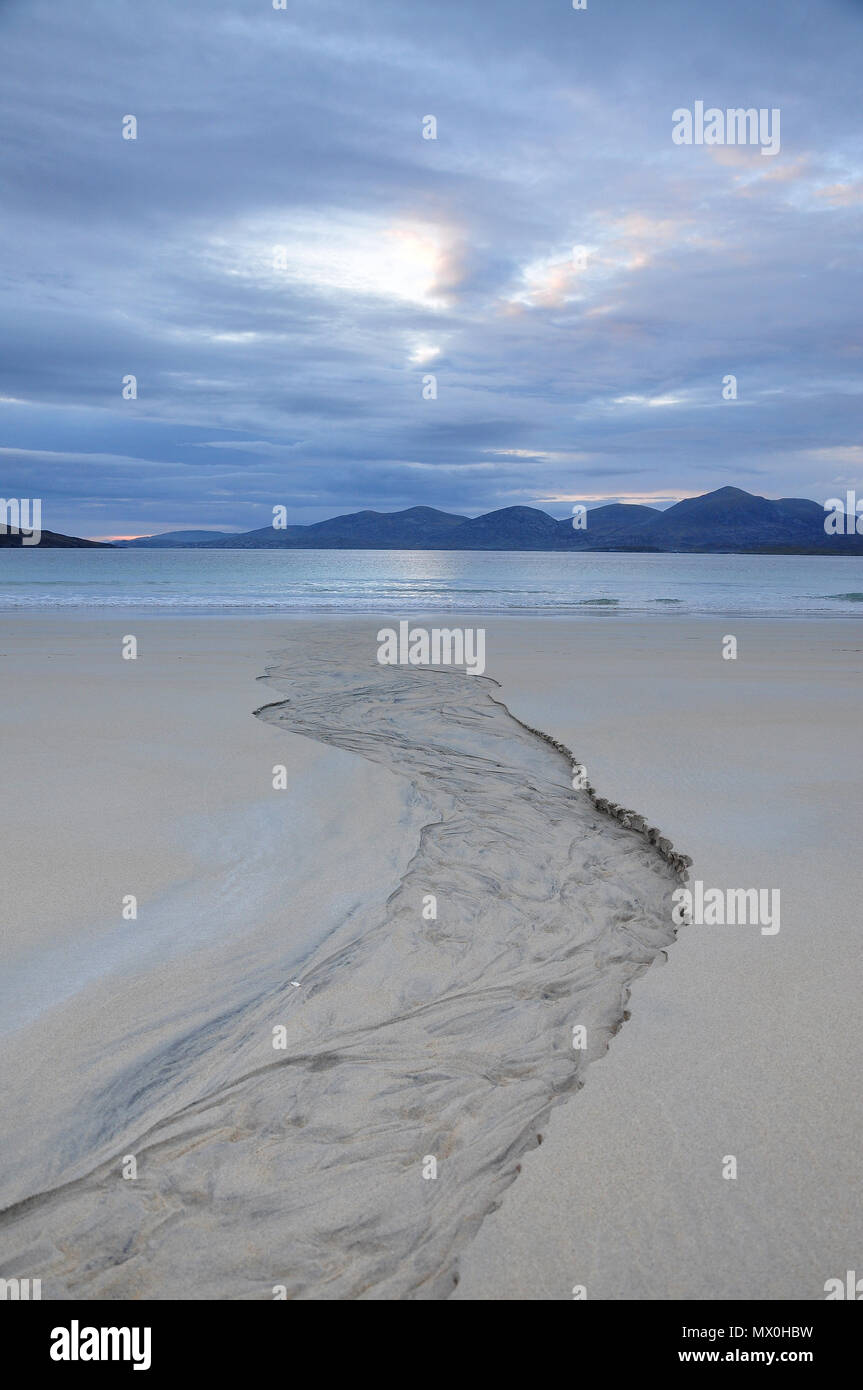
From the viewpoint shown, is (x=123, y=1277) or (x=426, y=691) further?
(x=426, y=691)

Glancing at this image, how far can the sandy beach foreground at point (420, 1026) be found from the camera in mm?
2135

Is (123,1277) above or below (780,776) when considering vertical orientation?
below

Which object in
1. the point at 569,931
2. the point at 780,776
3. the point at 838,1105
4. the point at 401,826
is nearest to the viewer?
the point at 838,1105

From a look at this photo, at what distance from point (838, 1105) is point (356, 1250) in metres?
1.57

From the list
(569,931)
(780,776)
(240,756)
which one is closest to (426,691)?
(240,756)

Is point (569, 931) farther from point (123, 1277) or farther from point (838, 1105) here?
point (123, 1277)

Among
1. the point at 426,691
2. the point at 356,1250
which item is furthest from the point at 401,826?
the point at 426,691

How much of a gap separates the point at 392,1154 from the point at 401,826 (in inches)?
115

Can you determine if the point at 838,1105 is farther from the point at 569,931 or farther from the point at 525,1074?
the point at 569,931

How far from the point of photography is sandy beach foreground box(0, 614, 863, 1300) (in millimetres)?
2135

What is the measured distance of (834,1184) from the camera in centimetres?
230

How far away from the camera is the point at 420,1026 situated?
3.13 meters
